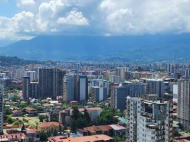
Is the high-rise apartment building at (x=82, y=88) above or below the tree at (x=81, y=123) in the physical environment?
above

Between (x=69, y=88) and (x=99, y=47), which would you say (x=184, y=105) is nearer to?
(x=69, y=88)

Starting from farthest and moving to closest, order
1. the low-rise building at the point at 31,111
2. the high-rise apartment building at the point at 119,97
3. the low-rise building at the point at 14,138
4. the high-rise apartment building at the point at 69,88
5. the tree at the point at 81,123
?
1. the high-rise apartment building at the point at 69,88
2. the high-rise apartment building at the point at 119,97
3. the low-rise building at the point at 31,111
4. the tree at the point at 81,123
5. the low-rise building at the point at 14,138

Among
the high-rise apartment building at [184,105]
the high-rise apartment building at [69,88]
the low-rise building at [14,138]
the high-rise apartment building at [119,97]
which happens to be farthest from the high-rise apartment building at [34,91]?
the low-rise building at [14,138]

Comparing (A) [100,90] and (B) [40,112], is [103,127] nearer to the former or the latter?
(B) [40,112]

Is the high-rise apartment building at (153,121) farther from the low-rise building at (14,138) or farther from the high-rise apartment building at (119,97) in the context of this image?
the high-rise apartment building at (119,97)

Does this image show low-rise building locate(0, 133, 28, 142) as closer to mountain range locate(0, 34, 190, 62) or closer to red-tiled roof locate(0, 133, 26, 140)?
red-tiled roof locate(0, 133, 26, 140)

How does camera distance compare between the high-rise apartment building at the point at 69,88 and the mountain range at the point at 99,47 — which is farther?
the mountain range at the point at 99,47

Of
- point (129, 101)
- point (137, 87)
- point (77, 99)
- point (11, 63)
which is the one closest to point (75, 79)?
point (77, 99)
